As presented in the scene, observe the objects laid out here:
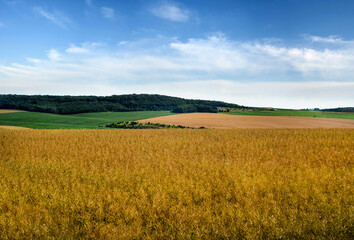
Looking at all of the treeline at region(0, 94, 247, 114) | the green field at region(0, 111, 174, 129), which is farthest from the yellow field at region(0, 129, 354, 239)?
the treeline at region(0, 94, 247, 114)

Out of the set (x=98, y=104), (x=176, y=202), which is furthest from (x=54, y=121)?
(x=176, y=202)

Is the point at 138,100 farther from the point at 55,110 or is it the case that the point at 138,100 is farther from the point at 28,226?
the point at 28,226

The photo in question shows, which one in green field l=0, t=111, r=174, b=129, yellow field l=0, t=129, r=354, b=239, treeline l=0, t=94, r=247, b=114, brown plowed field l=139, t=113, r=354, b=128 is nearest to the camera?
yellow field l=0, t=129, r=354, b=239

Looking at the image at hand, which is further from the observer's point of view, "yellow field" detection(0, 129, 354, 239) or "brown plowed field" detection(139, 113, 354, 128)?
"brown plowed field" detection(139, 113, 354, 128)

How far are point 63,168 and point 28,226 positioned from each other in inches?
149

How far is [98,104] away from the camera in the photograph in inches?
2680

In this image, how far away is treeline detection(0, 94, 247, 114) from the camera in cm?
5938

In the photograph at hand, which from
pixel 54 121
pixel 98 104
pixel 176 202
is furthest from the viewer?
pixel 98 104

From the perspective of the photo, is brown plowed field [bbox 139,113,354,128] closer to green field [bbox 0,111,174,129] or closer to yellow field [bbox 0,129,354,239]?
green field [bbox 0,111,174,129]

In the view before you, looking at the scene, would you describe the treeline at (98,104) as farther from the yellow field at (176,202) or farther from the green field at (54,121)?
the yellow field at (176,202)

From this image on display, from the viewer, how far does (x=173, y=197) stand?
496 centimetres

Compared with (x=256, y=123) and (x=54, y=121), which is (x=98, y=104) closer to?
(x=54, y=121)

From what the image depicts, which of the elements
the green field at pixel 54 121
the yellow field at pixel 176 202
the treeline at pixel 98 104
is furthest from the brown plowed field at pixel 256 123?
the yellow field at pixel 176 202

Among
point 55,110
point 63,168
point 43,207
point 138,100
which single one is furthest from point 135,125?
point 138,100
